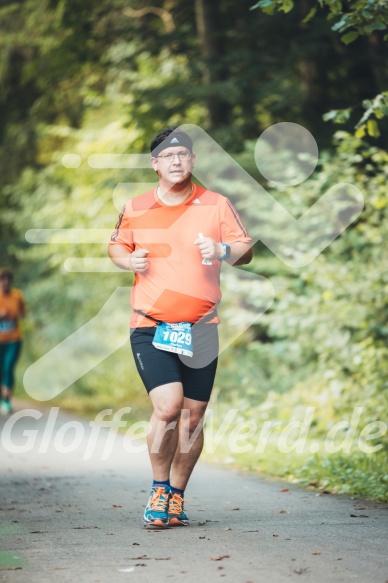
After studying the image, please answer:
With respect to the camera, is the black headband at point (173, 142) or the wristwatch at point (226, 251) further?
the black headband at point (173, 142)

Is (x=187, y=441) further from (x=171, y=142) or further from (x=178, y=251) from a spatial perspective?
(x=171, y=142)

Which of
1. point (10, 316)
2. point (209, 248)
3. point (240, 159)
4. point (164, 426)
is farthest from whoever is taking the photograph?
point (10, 316)

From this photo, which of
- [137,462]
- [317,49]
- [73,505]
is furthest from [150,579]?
[317,49]

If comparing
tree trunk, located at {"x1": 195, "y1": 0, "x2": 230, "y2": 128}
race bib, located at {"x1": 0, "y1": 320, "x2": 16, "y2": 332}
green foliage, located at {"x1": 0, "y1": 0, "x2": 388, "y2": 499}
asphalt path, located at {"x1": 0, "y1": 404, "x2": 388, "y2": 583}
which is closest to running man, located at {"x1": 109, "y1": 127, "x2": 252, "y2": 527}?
asphalt path, located at {"x1": 0, "y1": 404, "x2": 388, "y2": 583}

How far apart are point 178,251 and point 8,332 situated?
9.83m

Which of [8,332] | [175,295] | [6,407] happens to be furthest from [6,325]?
[175,295]

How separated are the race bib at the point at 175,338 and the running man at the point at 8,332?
963 cm

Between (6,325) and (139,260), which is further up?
(139,260)

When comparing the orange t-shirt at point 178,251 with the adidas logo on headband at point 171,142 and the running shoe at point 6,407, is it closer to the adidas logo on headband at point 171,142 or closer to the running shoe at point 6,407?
the adidas logo on headband at point 171,142

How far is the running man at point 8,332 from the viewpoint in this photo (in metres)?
15.6

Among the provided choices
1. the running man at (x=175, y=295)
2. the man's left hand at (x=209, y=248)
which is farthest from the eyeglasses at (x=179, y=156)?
the man's left hand at (x=209, y=248)

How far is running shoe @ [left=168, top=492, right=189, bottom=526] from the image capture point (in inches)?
247

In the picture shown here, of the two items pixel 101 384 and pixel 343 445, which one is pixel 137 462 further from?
pixel 101 384

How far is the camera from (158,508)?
618cm
